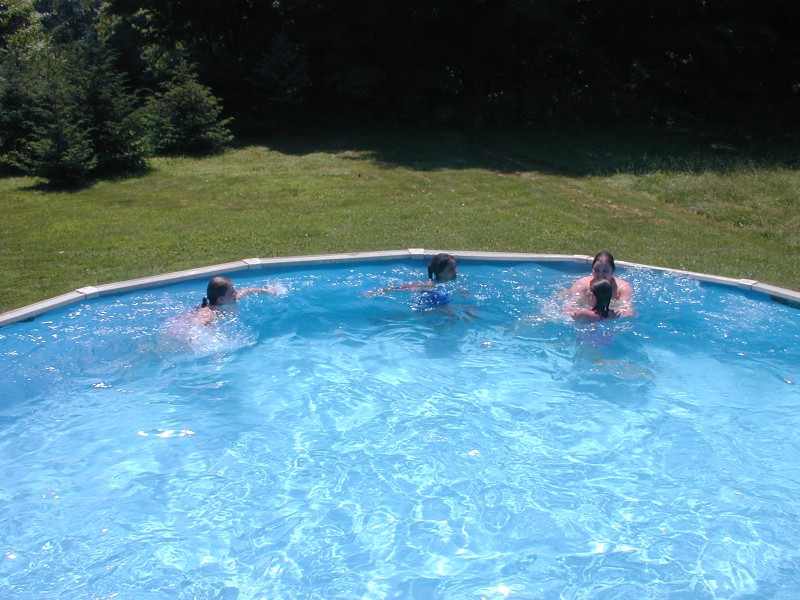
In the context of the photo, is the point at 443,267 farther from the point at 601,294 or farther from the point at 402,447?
the point at 402,447

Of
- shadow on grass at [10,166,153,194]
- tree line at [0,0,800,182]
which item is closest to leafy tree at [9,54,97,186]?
shadow on grass at [10,166,153,194]

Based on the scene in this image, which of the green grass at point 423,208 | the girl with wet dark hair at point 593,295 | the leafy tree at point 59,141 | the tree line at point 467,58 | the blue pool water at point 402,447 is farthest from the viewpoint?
the tree line at point 467,58

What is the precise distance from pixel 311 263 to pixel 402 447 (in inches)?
163

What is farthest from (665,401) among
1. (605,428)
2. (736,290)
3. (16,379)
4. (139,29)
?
(139,29)

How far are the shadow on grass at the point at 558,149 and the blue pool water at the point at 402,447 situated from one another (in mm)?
6678

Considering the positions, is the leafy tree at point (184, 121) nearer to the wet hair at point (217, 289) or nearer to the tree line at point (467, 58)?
the tree line at point (467, 58)

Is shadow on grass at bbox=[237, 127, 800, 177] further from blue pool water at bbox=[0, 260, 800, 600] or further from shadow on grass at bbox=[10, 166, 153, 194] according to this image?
blue pool water at bbox=[0, 260, 800, 600]

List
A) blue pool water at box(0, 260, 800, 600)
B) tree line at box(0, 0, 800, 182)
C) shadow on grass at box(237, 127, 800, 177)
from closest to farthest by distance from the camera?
blue pool water at box(0, 260, 800, 600), shadow on grass at box(237, 127, 800, 177), tree line at box(0, 0, 800, 182)

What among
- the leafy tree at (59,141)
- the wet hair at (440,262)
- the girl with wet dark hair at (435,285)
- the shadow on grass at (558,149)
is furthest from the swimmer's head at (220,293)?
the shadow on grass at (558,149)

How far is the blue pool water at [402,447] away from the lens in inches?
217

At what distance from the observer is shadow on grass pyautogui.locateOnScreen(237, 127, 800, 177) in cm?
1603

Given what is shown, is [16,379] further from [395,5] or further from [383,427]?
[395,5]

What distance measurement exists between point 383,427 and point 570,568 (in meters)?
2.29

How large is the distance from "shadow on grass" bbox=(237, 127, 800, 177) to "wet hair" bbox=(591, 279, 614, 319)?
740cm
